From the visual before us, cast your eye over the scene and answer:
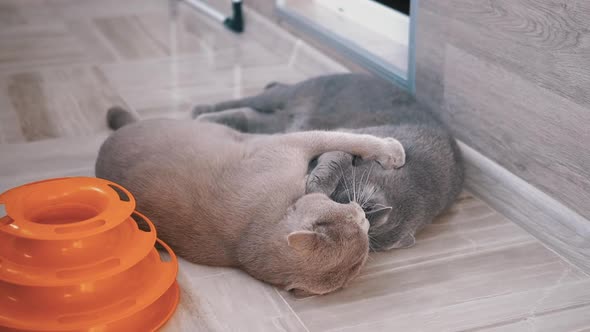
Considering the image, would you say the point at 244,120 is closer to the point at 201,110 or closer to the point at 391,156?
the point at 201,110

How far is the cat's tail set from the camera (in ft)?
8.23

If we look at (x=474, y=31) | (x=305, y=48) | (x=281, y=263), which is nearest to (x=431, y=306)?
(x=281, y=263)

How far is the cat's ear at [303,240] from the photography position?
1.57 m

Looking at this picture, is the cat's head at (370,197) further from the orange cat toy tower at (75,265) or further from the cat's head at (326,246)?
the orange cat toy tower at (75,265)

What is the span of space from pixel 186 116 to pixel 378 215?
1150mm

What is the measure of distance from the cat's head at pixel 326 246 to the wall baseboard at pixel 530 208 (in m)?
0.54

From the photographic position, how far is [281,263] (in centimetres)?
165

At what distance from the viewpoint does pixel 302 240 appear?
1.58 metres

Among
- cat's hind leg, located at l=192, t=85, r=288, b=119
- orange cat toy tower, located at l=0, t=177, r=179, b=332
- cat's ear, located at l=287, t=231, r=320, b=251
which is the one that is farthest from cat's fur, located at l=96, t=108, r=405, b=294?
cat's hind leg, located at l=192, t=85, r=288, b=119

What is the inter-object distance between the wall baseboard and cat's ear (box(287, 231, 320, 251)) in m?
0.69

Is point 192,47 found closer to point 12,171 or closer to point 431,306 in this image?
point 12,171

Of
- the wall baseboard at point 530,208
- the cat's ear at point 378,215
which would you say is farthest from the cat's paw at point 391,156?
the wall baseboard at point 530,208

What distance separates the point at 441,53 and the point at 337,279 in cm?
93

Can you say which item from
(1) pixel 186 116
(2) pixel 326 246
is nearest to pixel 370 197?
(2) pixel 326 246
